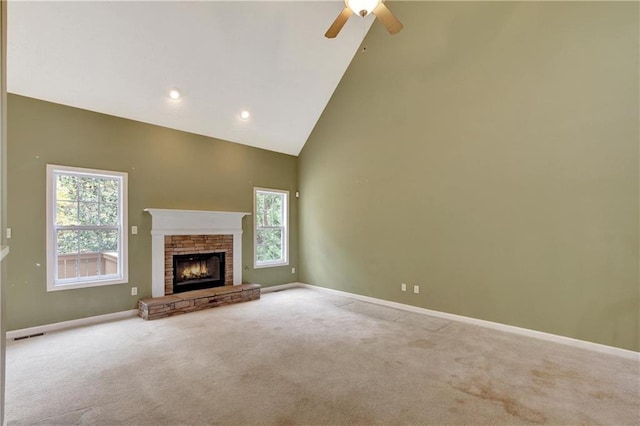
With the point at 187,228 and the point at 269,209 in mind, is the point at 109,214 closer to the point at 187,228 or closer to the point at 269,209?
the point at 187,228

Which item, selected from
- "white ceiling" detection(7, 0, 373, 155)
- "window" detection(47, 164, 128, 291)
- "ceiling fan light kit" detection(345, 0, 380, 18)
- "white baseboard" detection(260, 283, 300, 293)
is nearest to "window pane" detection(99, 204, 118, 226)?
"window" detection(47, 164, 128, 291)

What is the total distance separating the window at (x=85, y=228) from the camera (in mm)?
4133

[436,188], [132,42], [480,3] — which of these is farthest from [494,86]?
[132,42]

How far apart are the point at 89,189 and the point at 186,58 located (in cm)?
232

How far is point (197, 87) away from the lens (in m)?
4.68

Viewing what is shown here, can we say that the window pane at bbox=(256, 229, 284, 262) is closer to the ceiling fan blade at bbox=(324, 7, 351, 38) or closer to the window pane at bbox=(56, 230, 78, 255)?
the window pane at bbox=(56, 230, 78, 255)

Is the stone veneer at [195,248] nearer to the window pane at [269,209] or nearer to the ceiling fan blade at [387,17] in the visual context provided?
the window pane at [269,209]

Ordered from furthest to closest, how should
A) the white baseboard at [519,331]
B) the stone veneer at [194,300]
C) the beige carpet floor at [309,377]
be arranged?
the stone veneer at [194,300] → the white baseboard at [519,331] → the beige carpet floor at [309,377]

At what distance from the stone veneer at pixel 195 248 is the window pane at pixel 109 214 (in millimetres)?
764

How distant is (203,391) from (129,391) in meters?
0.61

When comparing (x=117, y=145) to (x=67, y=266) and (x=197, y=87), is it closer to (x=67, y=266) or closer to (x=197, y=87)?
(x=197, y=87)

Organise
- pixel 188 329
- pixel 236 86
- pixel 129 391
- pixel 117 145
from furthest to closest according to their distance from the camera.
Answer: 1. pixel 236 86
2. pixel 117 145
3. pixel 188 329
4. pixel 129 391

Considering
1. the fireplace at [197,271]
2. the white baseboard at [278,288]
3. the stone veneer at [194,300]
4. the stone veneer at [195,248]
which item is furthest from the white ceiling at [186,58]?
the white baseboard at [278,288]

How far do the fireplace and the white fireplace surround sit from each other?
0.26 metres
